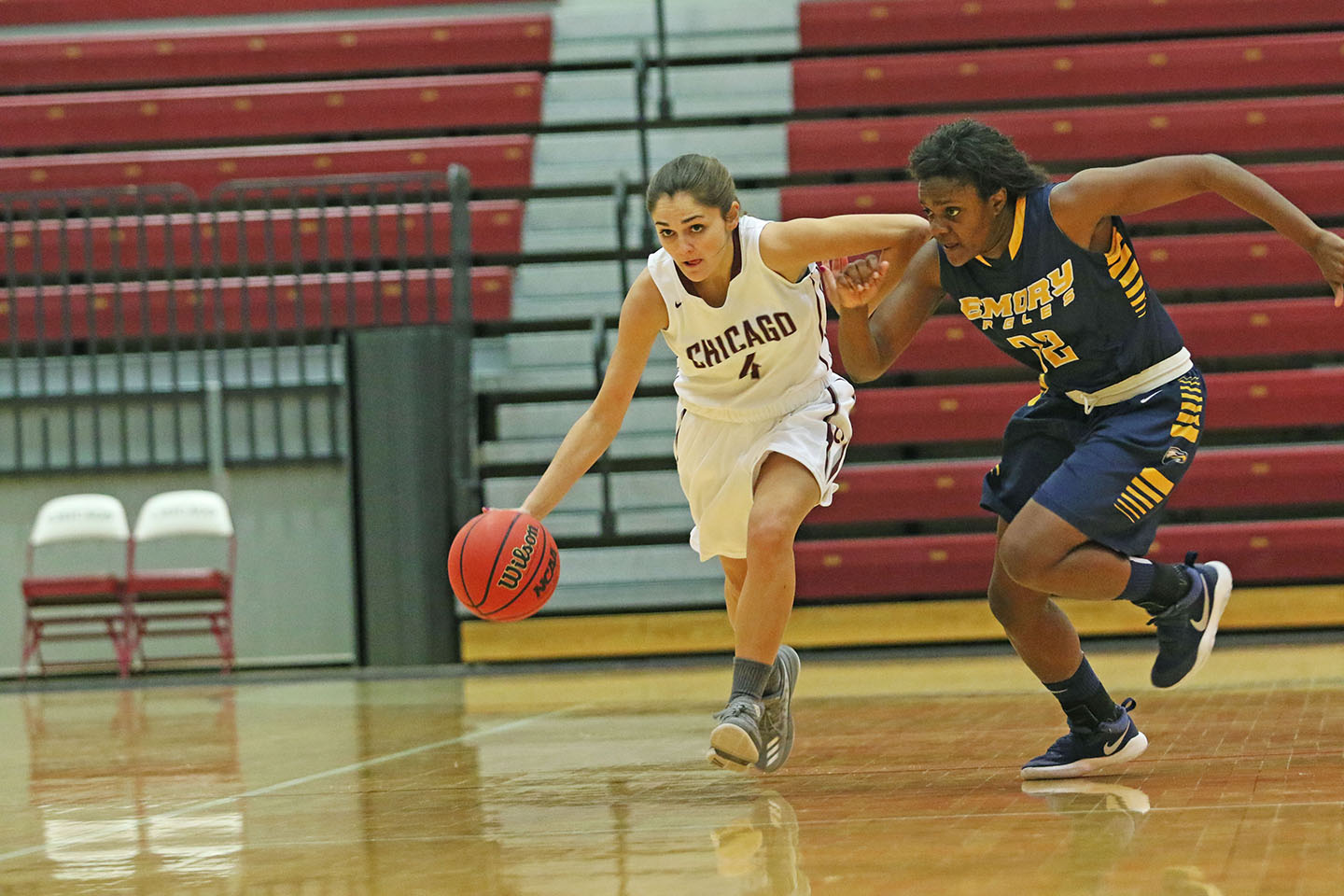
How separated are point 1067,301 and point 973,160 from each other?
1.16 ft

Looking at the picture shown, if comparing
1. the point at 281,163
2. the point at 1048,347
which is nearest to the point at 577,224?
the point at 281,163

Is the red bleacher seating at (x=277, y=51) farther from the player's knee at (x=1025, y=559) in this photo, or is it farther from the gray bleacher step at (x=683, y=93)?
the player's knee at (x=1025, y=559)

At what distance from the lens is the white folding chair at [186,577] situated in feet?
25.0

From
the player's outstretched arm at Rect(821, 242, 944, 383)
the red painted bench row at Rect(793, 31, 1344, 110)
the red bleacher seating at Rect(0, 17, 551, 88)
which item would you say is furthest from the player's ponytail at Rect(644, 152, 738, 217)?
the red bleacher seating at Rect(0, 17, 551, 88)

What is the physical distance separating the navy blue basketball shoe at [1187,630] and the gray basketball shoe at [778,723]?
0.80 meters

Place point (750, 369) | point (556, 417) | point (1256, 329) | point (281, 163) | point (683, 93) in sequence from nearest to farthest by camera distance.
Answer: point (750, 369), point (1256, 329), point (556, 417), point (281, 163), point (683, 93)

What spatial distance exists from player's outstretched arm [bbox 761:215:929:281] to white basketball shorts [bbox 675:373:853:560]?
33 centimetres

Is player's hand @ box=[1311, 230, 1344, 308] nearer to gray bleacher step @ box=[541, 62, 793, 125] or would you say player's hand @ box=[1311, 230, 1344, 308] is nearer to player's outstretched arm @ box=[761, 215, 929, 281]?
player's outstretched arm @ box=[761, 215, 929, 281]

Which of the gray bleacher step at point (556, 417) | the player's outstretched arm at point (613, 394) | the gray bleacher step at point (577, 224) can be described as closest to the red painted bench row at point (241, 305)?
the gray bleacher step at point (577, 224)

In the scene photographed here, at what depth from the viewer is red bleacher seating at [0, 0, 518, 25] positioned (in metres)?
9.91

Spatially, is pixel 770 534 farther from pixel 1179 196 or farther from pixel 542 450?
pixel 542 450

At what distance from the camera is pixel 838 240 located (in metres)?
3.21

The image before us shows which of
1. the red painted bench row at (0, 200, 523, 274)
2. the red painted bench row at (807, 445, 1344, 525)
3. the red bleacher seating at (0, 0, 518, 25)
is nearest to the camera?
the red painted bench row at (807, 445, 1344, 525)

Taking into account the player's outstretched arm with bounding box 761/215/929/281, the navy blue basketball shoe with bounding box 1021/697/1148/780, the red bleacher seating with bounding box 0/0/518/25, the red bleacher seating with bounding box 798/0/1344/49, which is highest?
the red bleacher seating with bounding box 0/0/518/25
